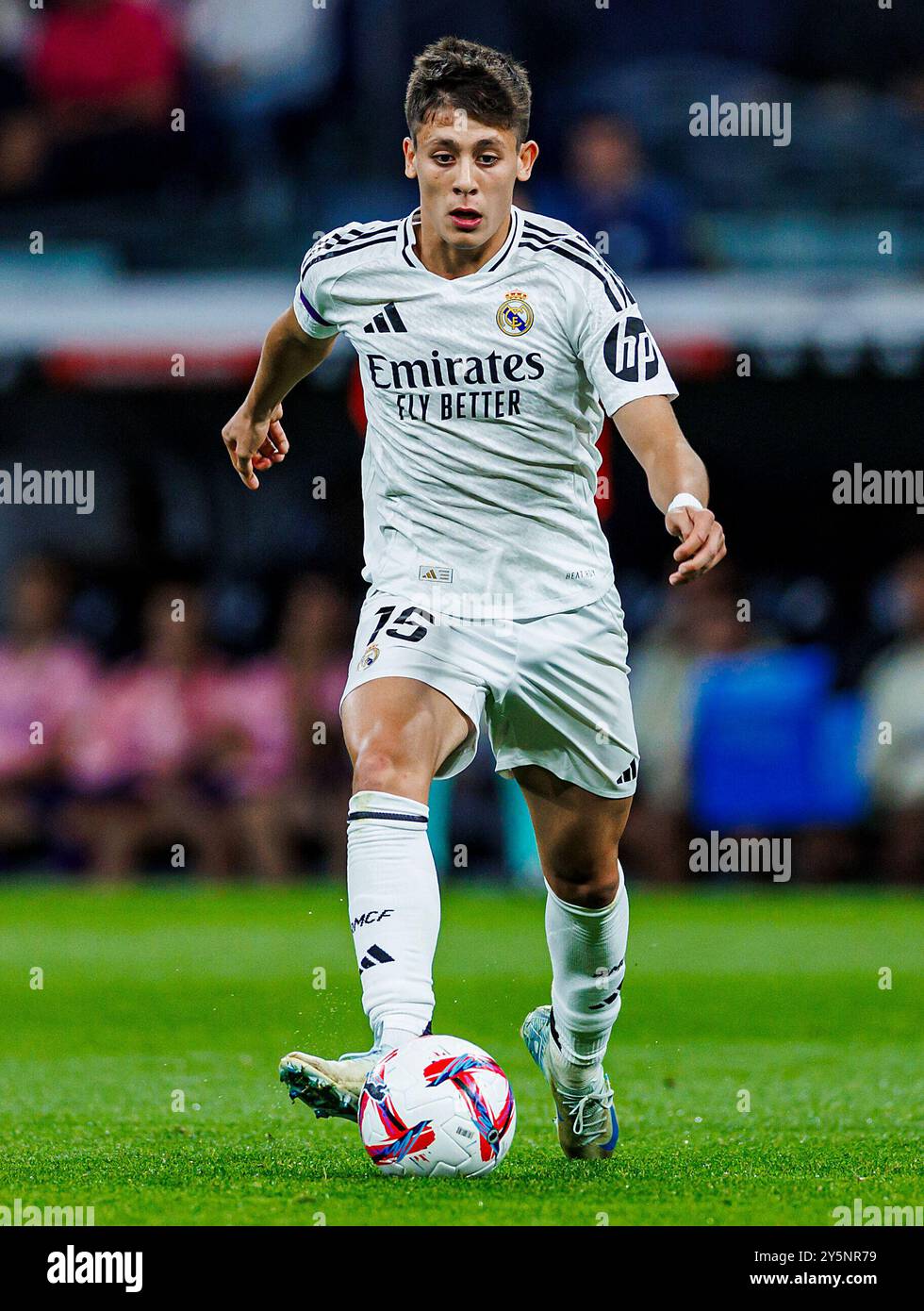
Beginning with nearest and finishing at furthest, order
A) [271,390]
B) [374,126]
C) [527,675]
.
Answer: [527,675] → [271,390] → [374,126]

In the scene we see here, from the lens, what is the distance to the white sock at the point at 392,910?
4.56m

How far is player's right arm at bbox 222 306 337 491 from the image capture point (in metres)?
5.43

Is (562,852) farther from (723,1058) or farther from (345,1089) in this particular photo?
(723,1058)

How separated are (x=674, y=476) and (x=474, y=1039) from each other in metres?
3.51

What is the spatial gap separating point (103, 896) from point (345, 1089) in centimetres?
864

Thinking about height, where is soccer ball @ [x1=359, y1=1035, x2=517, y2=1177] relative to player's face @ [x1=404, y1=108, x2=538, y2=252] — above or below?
below

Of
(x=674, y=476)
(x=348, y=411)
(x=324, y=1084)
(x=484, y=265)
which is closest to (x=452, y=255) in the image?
(x=484, y=265)

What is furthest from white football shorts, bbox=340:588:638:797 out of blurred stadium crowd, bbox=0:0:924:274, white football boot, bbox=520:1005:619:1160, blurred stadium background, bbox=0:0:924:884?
blurred stadium crowd, bbox=0:0:924:274

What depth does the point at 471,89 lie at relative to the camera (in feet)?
16.4

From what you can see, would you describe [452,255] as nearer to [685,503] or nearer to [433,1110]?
[685,503]

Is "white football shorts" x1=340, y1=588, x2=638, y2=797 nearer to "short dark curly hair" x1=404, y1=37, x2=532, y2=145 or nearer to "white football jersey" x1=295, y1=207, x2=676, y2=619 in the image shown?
"white football jersey" x1=295, y1=207, x2=676, y2=619

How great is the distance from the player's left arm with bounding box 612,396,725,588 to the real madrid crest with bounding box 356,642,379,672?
28.0 inches

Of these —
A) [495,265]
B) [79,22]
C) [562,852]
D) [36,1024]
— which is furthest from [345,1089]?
[79,22]

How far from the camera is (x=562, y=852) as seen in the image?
527 cm
